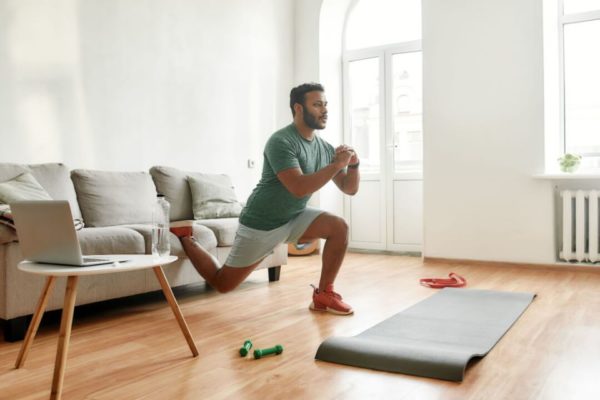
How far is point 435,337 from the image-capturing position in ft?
7.14

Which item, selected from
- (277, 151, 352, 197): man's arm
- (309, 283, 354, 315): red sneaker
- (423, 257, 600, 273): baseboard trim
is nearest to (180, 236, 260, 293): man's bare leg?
(309, 283, 354, 315): red sneaker

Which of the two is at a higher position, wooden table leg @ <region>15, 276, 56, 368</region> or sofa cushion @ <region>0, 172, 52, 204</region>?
sofa cushion @ <region>0, 172, 52, 204</region>

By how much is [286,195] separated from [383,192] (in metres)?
2.89

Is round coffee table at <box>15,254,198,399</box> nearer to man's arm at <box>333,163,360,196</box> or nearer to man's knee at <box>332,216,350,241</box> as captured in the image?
man's knee at <box>332,216,350,241</box>

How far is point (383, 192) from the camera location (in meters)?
5.39

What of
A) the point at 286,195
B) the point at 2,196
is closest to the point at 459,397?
the point at 286,195

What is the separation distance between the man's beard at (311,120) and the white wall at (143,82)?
1.67 m

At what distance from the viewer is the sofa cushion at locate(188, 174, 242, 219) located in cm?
370

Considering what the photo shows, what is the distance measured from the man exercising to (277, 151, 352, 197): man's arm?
0.05 meters

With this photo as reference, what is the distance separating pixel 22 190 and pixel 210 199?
4.31 ft

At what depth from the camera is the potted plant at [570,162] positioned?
13.5 ft

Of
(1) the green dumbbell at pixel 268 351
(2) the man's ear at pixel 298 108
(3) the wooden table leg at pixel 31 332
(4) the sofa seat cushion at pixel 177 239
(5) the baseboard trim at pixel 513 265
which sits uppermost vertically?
(2) the man's ear at pixel 298 108

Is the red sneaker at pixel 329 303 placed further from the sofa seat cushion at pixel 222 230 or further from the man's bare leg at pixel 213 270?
the sofa seat cushion at pixel 222 230

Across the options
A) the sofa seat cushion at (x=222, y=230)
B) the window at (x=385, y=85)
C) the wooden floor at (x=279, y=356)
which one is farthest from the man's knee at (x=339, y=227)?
the window at (x=385, y=85)
